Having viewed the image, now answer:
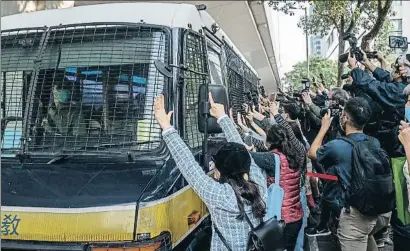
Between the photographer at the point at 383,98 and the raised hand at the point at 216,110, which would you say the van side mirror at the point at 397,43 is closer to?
the photographer at the point at 383,98

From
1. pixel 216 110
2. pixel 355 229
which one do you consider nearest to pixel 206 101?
pixel 216 110

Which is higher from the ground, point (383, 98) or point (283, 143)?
point (383, 98)

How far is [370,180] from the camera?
3734 millimetres

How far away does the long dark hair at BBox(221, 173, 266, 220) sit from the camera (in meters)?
2.77

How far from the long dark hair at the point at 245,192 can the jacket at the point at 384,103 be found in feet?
7.04

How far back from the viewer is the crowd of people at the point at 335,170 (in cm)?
279

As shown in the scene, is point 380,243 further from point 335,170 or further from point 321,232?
point 335,170

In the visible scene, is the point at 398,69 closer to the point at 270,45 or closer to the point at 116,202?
the point at 116,202

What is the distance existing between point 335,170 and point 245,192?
1515 millimetres

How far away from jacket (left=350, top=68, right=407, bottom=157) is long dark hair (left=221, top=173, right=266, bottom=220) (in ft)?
7.04

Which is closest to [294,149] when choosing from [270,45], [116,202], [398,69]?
[398,69]

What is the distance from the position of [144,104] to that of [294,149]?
1.54 meters

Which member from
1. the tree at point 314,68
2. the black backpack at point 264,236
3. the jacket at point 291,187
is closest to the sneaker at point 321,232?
the jacket at point 291,187

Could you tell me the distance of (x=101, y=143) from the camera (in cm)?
363
